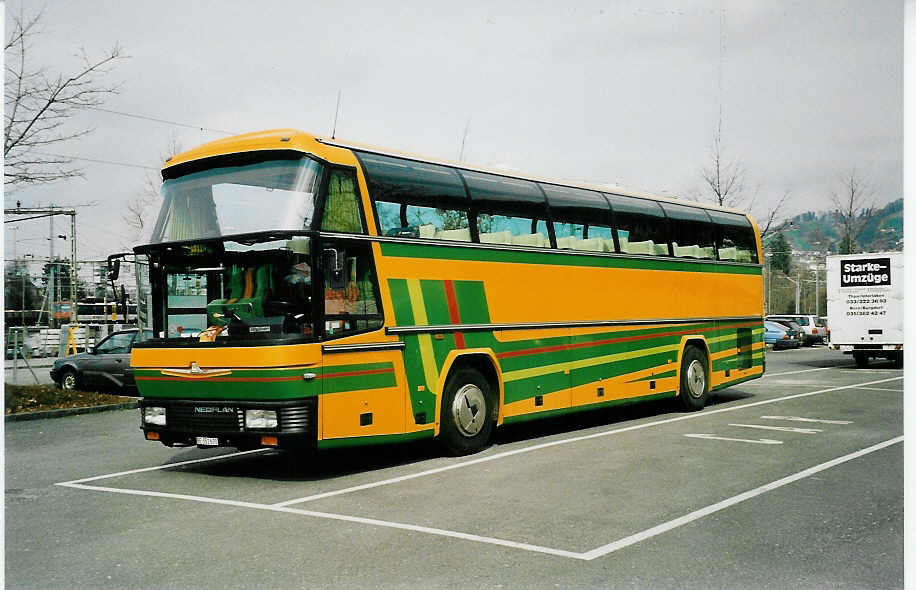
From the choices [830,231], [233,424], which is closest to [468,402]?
[233,424]

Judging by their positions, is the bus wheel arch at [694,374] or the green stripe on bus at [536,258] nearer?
the green stripe on bus at [536,258]

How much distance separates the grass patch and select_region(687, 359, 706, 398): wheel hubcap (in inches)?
435

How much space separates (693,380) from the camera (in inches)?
631

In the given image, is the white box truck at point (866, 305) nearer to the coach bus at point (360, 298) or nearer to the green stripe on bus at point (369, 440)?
the coach bus at point (360, 298)

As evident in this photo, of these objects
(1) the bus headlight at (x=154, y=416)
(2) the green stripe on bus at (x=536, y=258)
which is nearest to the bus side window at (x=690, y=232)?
(2) the green stripe on bus at (x=536, y=258)

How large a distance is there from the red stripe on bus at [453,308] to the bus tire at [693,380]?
20.5 feet

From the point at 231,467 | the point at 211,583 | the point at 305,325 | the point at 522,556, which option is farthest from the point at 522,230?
the point at 211,583

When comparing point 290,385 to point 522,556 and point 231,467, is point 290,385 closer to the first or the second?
point 231,467

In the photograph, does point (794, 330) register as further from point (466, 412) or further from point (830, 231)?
point (466, 412)

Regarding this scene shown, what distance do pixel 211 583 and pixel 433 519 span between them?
2202 mm

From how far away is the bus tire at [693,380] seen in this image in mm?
15883

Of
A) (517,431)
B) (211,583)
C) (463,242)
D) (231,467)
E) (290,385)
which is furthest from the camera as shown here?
(517,431)

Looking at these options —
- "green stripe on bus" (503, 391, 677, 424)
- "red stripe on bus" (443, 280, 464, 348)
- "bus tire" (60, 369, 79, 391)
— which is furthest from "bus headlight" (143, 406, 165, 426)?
"bus tire" (60, 369, 79, 391)

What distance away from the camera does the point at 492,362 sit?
11.6m
